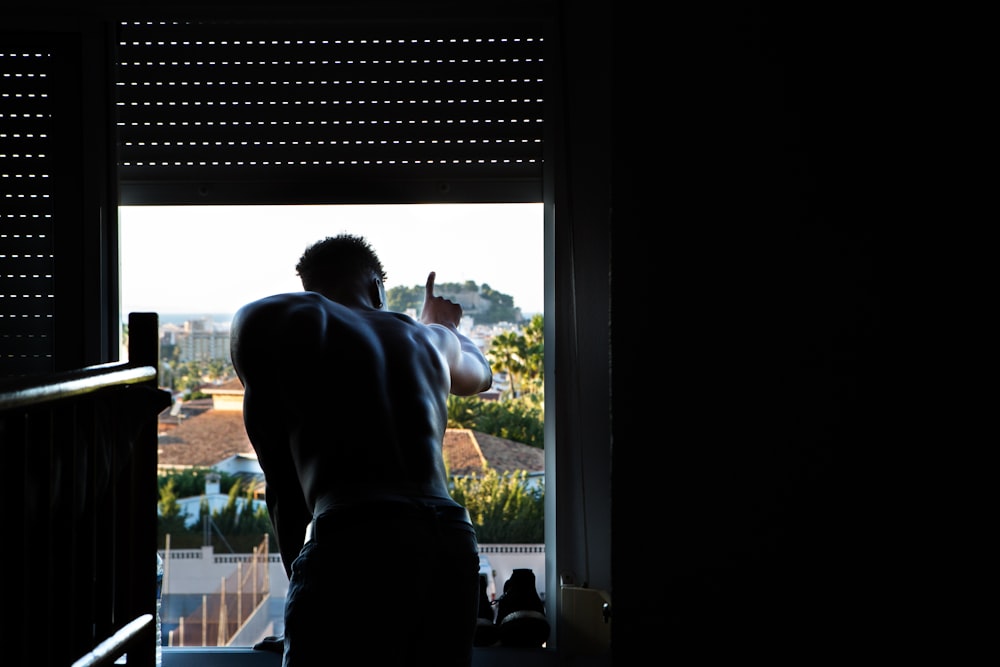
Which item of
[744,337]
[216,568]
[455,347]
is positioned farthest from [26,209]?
[744,337]

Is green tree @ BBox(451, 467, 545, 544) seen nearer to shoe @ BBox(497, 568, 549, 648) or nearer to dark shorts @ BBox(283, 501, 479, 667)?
shoe @ BBox(497, 568, 549, 648)

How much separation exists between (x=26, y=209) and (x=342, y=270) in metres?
0.91

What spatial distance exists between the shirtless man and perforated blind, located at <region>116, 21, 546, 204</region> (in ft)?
1.87

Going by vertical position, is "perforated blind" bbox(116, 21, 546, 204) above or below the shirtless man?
above

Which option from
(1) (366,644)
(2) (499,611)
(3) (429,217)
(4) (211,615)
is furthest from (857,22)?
(4) (211,615)

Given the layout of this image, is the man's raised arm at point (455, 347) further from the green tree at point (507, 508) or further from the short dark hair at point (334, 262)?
the green tree at point (507, 508)

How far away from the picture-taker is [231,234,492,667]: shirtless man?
1517 millimetres

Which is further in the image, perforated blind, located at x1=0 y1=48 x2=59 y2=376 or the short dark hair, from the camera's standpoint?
perforated blind, located at x1=0 y1=48 x2=59 y2=376

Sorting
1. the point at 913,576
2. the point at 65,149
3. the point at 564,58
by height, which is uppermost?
the point at 564,58

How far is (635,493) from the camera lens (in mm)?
785

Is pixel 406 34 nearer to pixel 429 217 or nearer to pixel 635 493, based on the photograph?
pixel 429 217

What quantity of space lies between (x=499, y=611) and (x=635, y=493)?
1.52m

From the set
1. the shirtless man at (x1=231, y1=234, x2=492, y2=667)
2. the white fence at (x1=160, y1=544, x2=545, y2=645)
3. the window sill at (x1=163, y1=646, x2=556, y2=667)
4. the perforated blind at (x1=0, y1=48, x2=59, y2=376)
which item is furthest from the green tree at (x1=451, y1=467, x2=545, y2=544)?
the perforated blind at (x1=0, y1=48, x2=59, y2=376)

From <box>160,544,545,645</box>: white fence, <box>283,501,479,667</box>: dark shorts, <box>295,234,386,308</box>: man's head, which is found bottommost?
<box>160,544,545,645</box>: white fence
